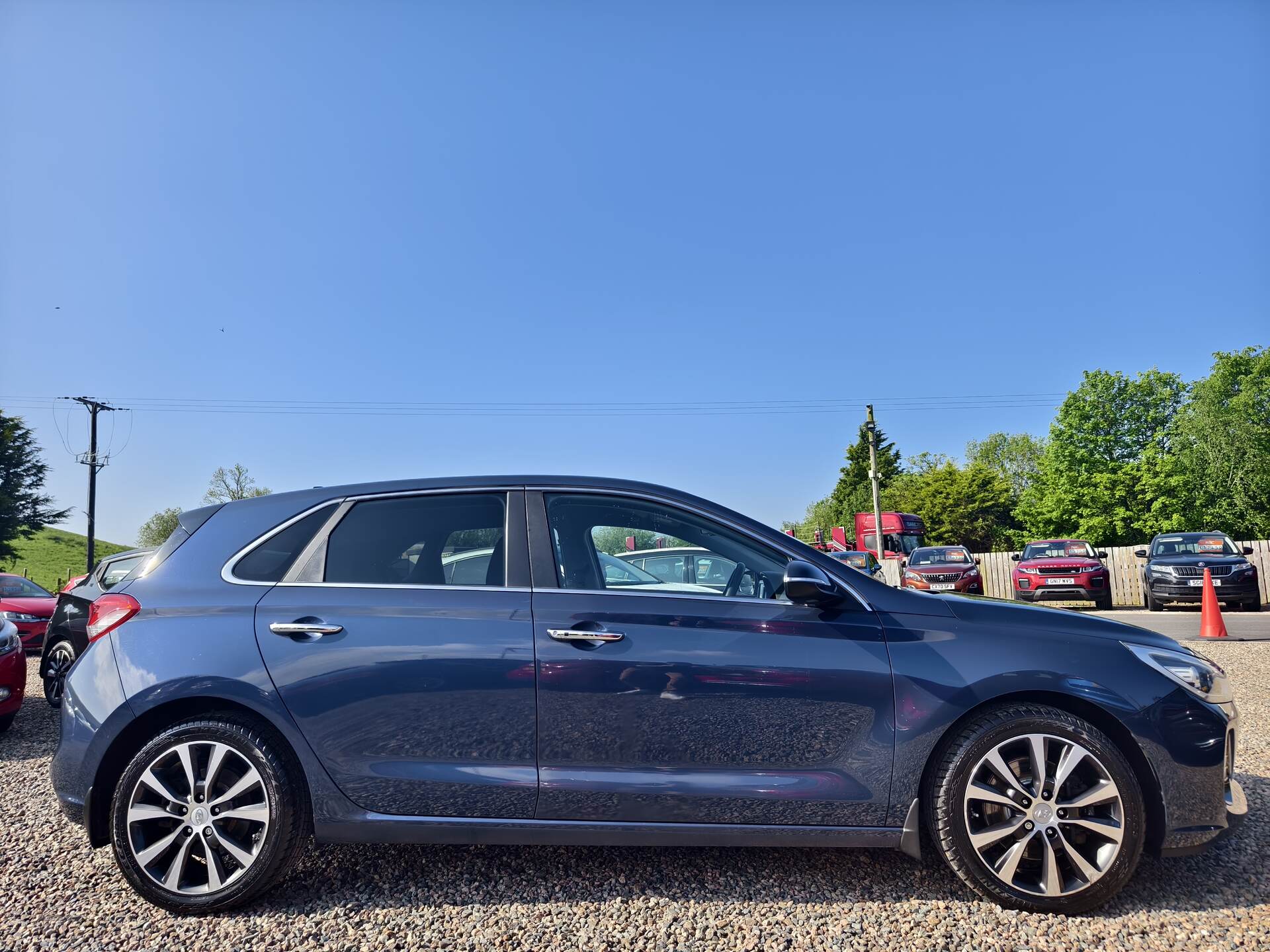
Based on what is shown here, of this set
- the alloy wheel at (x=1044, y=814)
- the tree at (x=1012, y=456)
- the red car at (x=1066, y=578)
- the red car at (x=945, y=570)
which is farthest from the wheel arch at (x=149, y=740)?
the tree at (x=1012, y=456)

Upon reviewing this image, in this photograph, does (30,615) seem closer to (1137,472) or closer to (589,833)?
(589,833)

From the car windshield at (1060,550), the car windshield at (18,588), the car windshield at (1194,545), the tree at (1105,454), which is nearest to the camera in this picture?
the car windshield at (18,588)

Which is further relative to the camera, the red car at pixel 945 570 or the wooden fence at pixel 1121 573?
the wooden fence at pixel 1121 573

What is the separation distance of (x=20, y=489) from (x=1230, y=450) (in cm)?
7048

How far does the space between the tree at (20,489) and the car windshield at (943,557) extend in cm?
4809

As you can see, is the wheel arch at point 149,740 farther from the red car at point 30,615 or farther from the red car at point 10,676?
the red car at point 30,615

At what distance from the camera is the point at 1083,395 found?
4809 cm

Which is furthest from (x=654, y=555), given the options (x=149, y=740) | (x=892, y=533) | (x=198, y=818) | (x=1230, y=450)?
(x=1230, y=450)

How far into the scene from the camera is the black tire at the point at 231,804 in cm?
270

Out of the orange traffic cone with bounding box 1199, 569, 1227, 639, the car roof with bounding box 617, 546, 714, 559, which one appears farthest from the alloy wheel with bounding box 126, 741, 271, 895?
the orange traffic cone with bounding box 1199, 569, 1227, 639

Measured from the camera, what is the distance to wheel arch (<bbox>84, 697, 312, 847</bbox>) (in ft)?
9.11

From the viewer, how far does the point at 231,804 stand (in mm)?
2738

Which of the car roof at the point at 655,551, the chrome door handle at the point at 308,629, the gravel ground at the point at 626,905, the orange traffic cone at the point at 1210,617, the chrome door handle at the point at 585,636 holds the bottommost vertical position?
the gravel ground at the point at 626,905

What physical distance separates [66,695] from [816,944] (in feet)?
9.67
